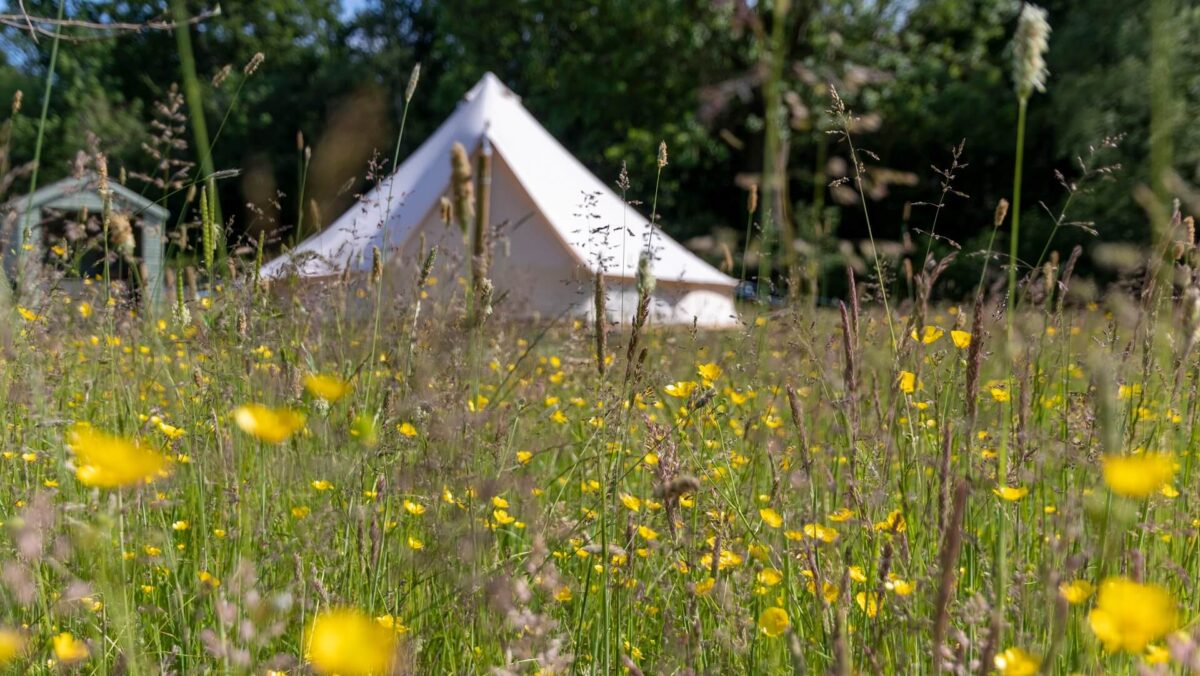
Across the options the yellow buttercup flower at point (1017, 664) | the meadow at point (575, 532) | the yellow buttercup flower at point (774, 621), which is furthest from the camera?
the yellow buttercup flower at point (774, 621)

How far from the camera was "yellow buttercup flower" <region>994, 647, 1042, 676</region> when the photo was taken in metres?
0.72

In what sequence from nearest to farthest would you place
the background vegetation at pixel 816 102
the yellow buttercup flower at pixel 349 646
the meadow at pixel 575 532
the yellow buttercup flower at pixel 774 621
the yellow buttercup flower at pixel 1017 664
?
the yellow buttercup flower at pixel 349 646 < the yellow buttercup flower at pixel 1017 664 < the meadow at pixel 575 532 < the yellow buttercup flower at pixel 774 621 < the background vegetation at pixel 816 102

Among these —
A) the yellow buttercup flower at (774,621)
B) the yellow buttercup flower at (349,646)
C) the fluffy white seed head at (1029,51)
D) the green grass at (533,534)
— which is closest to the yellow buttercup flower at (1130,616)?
the green grass at (533,534)

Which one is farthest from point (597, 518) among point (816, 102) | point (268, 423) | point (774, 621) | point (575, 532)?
point (816, 102)

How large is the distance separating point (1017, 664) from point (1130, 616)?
119 millimetres

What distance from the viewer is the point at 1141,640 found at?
649 mm

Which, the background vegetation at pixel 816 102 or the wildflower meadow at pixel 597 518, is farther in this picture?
the background vegetation at pixel 816 102

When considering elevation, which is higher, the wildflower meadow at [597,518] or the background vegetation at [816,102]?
the background vegetation at [816,102]

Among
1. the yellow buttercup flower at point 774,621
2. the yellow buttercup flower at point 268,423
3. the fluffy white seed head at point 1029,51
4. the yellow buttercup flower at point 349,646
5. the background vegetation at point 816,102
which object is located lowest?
the yellow buttercup flower at point 774,621

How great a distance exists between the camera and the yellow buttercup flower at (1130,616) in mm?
646

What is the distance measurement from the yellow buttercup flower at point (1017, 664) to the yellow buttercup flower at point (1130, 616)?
0.19 feet

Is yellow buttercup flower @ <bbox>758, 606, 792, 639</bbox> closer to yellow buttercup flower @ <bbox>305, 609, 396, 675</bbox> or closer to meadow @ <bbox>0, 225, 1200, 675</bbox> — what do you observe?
meadow @ <bbox>0, 225, 1200, 675</bbox>

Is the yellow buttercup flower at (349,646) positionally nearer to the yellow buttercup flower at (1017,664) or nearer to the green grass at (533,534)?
the green grass at (533,534)

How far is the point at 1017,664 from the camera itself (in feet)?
2.44
